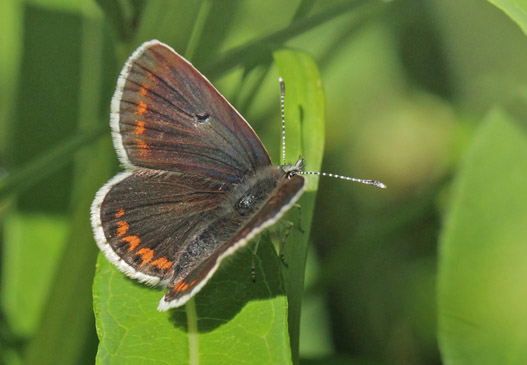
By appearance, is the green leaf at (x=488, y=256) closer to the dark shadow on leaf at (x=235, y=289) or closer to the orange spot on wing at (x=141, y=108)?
the dark shadow on leaf at (x=235, y=289)

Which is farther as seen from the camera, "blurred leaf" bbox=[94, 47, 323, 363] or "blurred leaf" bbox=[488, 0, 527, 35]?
"blurred leaf" bbox=[488, 0, 527, 35]

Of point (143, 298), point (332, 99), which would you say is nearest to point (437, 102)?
point (332, 99)

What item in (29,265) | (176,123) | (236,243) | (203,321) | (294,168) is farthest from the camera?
(29,265)

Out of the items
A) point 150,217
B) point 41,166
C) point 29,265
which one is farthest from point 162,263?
point 29,265

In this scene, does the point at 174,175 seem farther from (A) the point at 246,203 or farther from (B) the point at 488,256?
(B) the point at 488,256

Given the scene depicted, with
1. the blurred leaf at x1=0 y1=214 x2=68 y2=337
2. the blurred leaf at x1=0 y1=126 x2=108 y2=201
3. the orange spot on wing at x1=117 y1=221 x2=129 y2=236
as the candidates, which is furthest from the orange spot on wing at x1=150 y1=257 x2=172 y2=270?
the blurred leaf at x1=0 y1=214 x2=68 y2=337

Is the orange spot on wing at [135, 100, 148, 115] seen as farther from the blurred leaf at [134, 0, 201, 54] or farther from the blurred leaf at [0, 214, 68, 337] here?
the blurred leaf at [0, 214, 68, 337]
